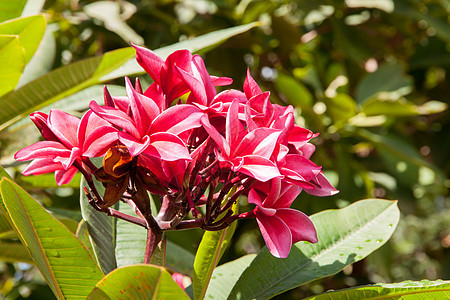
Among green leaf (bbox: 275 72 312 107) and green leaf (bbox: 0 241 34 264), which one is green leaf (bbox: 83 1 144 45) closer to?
green leaf (bbox: 275 72 312 107)

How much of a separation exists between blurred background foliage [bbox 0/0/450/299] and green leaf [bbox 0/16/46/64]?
431 millimetres

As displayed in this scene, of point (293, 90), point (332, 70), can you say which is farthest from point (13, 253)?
point (332, 70)

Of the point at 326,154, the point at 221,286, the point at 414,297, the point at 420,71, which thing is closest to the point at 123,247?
the point at 221,286

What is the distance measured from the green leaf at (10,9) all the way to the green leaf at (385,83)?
1.25 m

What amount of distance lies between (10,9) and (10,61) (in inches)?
10.6

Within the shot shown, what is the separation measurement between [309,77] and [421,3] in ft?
1.87

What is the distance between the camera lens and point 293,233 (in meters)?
0.63

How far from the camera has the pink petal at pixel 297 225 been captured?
2.05ft

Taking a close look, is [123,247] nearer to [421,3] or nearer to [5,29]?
[5,29]

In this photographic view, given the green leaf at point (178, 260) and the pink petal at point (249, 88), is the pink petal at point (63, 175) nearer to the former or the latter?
the pink petal at point (249, 88)

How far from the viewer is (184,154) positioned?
53cm

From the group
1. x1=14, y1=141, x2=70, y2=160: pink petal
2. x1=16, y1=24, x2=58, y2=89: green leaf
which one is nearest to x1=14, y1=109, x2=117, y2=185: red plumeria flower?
x1=14, y1=141, x2=70, y2=160: pink petal

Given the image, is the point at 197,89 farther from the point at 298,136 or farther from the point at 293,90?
the point at 293,90

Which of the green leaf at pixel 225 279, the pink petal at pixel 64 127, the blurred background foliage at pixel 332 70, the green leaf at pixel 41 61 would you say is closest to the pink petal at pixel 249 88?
the pink petal at pixel 64 127
